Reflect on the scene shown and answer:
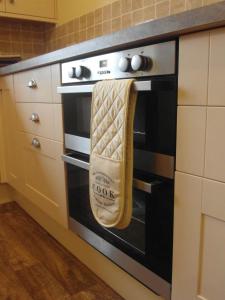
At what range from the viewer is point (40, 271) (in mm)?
1311

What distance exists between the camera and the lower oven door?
2.68 feet

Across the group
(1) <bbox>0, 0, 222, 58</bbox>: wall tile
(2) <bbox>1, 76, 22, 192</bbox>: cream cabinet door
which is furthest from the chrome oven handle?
(1) <bbox>0, 0, 222, 58</bbox>: wall tile

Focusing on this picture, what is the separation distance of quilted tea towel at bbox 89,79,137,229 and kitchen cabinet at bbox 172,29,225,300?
5.5 inches

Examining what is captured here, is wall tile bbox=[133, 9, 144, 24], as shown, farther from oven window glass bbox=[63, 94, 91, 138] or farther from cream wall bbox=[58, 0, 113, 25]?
oven window glass bbox=[63, 94, 91, 138]

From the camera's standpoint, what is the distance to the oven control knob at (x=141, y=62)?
2.57 ft

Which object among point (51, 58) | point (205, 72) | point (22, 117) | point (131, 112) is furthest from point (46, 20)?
point (205, 72)

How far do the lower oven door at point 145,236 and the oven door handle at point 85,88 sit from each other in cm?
26

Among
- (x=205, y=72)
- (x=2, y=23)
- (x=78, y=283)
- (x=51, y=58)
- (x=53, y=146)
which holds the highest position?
(x=2, y=23)

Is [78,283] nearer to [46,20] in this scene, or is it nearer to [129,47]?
[129,47]

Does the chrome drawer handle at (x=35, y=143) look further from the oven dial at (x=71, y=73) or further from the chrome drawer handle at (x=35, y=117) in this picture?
the oven dial at (x=71, y=73)

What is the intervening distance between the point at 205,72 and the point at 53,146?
0.87 m

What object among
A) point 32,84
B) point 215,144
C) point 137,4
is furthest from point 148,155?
point 137,4

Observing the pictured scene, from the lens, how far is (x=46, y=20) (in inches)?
84.5

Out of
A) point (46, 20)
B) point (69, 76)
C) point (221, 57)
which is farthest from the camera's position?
point (46, 20)
